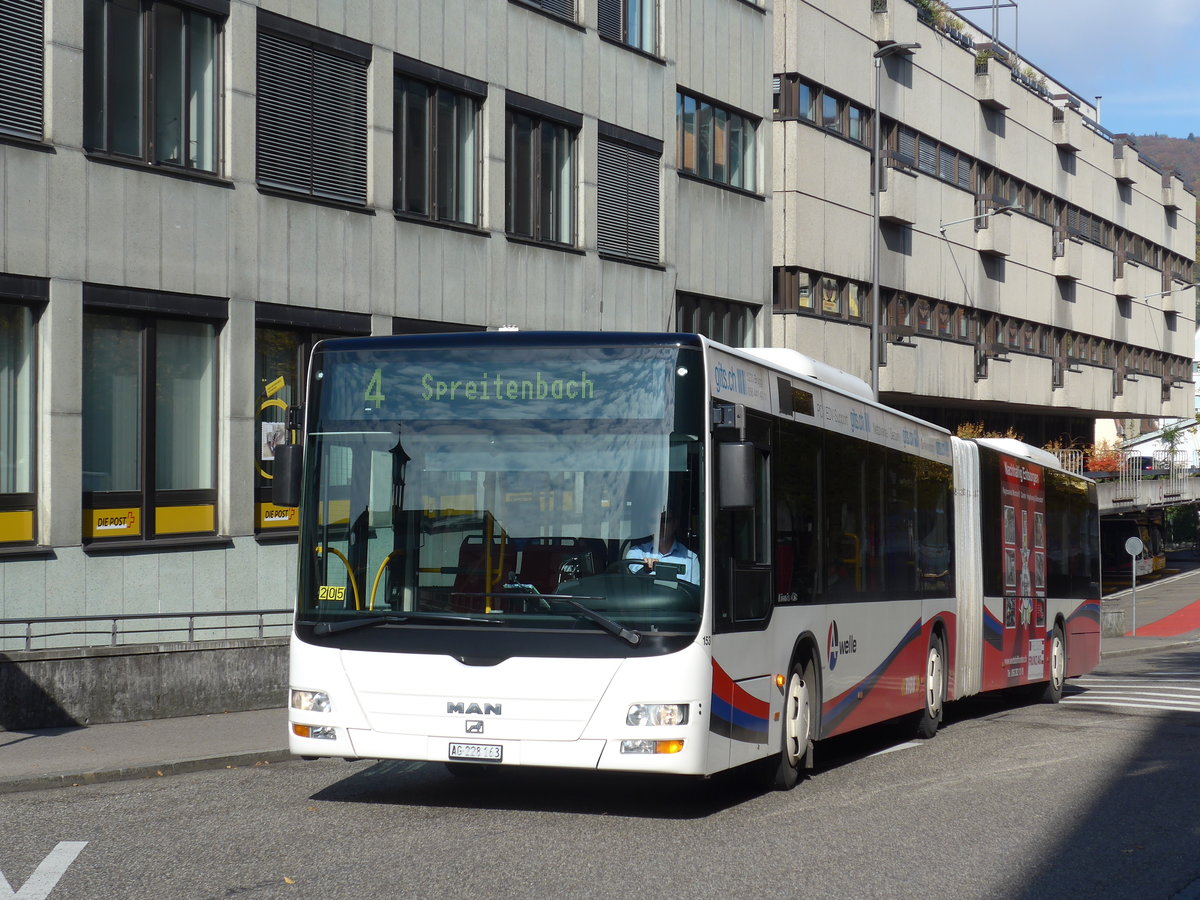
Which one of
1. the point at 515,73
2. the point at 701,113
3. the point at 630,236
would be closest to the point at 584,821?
the point at 515,73

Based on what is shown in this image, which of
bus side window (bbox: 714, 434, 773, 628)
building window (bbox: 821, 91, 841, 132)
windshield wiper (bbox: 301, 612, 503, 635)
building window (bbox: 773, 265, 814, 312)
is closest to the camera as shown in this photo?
windshield wiper (bbox: 301, 612, 503, 635)

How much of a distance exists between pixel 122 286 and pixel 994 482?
9.97m

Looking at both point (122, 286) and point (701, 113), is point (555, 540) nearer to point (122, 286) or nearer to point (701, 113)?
point (122, 286)

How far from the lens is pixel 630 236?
28859 mm

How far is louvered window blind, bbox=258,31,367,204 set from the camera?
20891mm

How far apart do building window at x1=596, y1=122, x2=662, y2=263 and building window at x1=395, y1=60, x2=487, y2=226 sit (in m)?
3.39

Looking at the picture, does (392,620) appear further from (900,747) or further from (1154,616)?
(1154,616)

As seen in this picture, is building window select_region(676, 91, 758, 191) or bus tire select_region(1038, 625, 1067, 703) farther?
building window select_region(676, 91, 758, 191)

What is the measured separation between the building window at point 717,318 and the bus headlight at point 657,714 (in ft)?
69.9

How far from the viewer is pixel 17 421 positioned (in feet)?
57.9

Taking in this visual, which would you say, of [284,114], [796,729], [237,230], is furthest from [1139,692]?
[796,729]

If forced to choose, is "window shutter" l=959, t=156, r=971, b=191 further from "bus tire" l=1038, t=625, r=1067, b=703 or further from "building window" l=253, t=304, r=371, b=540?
"building window" l=253, t=304, r=371, b=540

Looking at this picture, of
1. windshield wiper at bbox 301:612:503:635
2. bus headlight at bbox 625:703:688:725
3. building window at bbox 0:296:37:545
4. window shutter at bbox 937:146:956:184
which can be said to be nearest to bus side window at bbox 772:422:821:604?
bus headlight at bbox 625:703:688:725

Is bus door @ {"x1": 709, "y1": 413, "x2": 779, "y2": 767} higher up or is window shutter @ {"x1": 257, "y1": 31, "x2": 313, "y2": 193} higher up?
window shutter @ {"x1": 257, "y1": 31, "x2": 313, "y2": 193}
